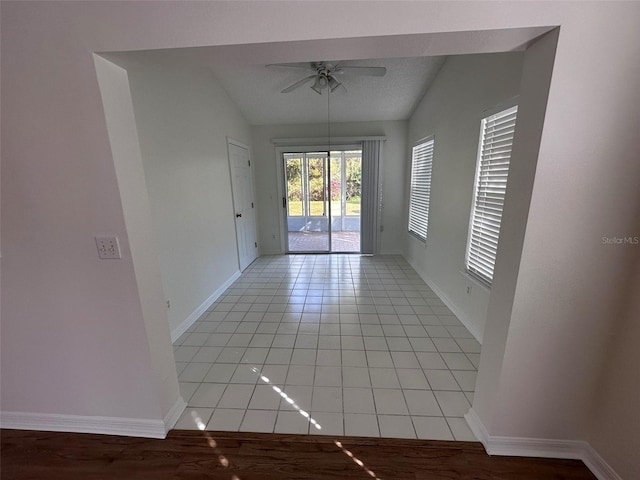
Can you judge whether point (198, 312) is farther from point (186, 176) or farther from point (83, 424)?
point (186, 176)

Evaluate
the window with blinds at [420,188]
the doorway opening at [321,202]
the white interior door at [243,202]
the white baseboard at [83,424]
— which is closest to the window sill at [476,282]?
the window with blinds at [420,188]

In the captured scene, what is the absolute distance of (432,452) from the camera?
1348 millimetres

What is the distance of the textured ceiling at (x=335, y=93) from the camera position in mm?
2973

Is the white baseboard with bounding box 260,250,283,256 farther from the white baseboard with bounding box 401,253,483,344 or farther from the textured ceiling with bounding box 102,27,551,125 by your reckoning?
the white baseboard with bounding box 401,253,483,344

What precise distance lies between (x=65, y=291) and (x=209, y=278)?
5.57 feet

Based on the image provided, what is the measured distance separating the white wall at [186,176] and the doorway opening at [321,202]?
2.05 metres

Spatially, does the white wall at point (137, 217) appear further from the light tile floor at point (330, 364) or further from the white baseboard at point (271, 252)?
the white baseboard at point (271, 252)

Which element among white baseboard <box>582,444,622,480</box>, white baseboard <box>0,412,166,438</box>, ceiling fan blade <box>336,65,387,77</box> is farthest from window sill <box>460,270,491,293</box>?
white baseboard <box>0,412,166,438</box>

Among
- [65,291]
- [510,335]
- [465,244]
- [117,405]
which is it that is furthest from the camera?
[465,244]

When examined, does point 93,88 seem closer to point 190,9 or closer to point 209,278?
point 190,9

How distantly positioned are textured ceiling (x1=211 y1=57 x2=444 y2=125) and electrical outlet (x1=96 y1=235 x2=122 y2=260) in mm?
2295

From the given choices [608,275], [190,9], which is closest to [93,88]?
[190,9]

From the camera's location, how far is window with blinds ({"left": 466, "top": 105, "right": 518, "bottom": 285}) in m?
1.88

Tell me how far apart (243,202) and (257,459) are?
3.42 meters
